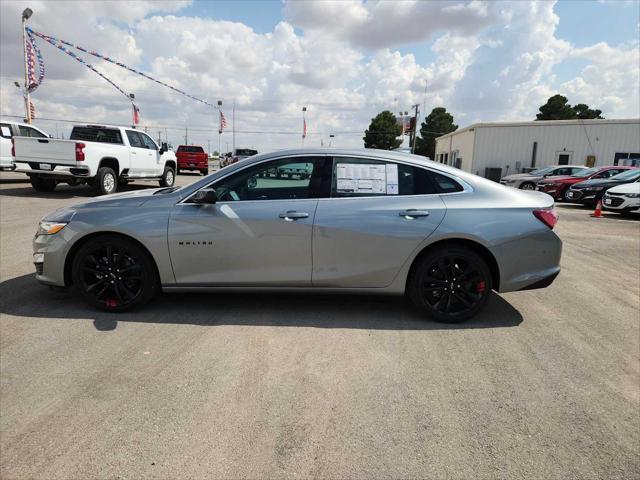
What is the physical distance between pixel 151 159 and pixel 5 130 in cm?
479

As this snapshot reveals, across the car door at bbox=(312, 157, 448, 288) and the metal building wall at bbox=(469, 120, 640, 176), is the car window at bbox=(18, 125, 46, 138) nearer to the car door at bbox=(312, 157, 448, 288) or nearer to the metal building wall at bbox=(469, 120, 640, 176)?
the car door at bbox=(312, 157, 448, 288)

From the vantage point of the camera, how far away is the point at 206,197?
12.9 ft

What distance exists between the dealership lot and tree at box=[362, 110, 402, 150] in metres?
74.7

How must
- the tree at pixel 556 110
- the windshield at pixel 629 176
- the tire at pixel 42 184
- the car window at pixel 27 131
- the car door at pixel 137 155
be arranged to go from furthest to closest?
the tree at pixel 556 110, the car window at pixel 27 131, the windshield at pixel 629 176, the car door at pixel 137 155, the tire at pixel 42 184

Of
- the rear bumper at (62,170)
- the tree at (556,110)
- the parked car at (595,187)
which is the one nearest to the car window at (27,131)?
the rear bumper at (62,170)

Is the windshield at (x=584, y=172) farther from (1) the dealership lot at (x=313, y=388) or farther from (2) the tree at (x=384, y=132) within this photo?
(2) the tree at (x=384, y=132)

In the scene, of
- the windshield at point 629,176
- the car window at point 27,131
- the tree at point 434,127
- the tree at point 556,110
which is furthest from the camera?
the tree at point 434,127

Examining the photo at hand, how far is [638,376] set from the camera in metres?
3.25

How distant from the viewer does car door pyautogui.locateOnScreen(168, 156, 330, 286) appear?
395 centimetres

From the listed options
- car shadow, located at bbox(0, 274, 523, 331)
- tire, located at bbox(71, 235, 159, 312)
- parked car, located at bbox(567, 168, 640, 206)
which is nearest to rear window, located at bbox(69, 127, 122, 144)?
car shadow, located at bbox(0, 274, 523, 331)

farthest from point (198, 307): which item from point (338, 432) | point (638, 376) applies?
point (638, 376)

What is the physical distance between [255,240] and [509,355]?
2.27 m

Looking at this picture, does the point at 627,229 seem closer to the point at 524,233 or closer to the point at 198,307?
the point at 524,233

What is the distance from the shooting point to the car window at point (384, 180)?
4055 millimetres
